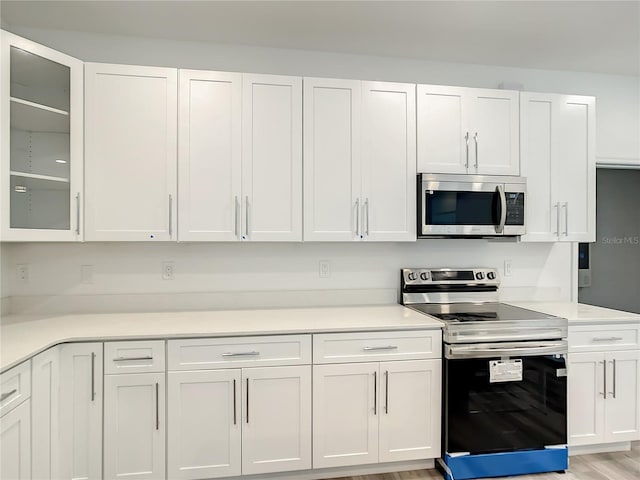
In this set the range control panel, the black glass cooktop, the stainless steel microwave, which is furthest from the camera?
the range control panel

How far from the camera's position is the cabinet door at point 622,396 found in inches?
99.7

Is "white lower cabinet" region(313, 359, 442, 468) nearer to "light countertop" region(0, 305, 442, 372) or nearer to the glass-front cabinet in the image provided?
"light countertop" region(0, 305, 442, 372)

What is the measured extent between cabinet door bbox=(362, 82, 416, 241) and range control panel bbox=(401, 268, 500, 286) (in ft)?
1.17

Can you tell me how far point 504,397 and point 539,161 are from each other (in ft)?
5.09

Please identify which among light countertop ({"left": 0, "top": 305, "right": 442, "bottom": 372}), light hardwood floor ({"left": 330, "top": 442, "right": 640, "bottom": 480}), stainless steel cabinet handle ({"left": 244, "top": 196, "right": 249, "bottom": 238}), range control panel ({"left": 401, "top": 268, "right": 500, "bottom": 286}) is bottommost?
light hardwood floor ({"left": 330, "top": 442, "right": 640, "bottom": 480})

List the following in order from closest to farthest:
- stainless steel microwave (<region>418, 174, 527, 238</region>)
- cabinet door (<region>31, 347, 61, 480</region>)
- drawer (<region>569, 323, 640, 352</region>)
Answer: cabinet door (<region>31, 347, 61, 480</region>)
drawer (<region>569, 323, 640, 352</region>)
stainless steel microwave (<region>418, 174, 527, 238</region>)

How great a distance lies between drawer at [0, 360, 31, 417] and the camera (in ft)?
5.11

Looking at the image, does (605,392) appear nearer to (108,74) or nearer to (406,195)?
(406,195)

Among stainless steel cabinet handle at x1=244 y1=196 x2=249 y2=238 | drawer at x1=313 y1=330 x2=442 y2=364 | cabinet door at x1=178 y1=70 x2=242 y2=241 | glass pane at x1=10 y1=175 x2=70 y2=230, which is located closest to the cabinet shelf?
glass pane at x1=10 y1=175 x2=70 y2=230

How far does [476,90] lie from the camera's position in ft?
8.87

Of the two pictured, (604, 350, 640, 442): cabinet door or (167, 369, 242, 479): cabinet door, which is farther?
(604, 350, 640, 442): cabinet door

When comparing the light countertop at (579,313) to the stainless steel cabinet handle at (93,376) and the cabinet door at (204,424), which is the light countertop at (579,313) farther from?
the stainless steel cabinet handle at (93,376)

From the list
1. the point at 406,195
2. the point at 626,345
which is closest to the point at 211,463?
the point at 406,195

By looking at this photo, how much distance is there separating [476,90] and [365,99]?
75 cm
